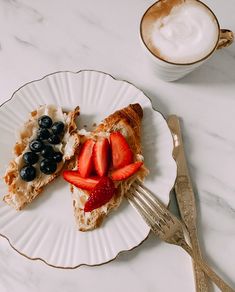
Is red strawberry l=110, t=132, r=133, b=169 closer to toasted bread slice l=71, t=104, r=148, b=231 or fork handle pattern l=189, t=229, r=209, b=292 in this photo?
toasted bread slice l=71, t=104, r=148, b=231

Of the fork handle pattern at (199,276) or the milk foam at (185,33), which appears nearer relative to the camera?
the fork handle pattern at (199,276)

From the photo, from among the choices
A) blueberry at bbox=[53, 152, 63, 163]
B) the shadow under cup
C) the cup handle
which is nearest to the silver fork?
blueberry at bbox=[53, 152, 63, 163]

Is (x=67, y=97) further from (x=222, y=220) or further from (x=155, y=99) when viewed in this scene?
(x=222, y=220)

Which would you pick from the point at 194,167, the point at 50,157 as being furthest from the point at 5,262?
the point at 194,167

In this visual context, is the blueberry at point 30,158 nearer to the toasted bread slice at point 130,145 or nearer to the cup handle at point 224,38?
the toasted bread slice at point 130,145

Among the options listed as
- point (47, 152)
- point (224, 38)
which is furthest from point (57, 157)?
point (224, 38)

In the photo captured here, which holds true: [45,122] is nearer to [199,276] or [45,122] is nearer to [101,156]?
[101,156]

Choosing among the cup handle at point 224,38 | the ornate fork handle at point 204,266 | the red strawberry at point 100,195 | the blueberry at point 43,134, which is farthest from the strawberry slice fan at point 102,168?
the cup handle at point 224,38
